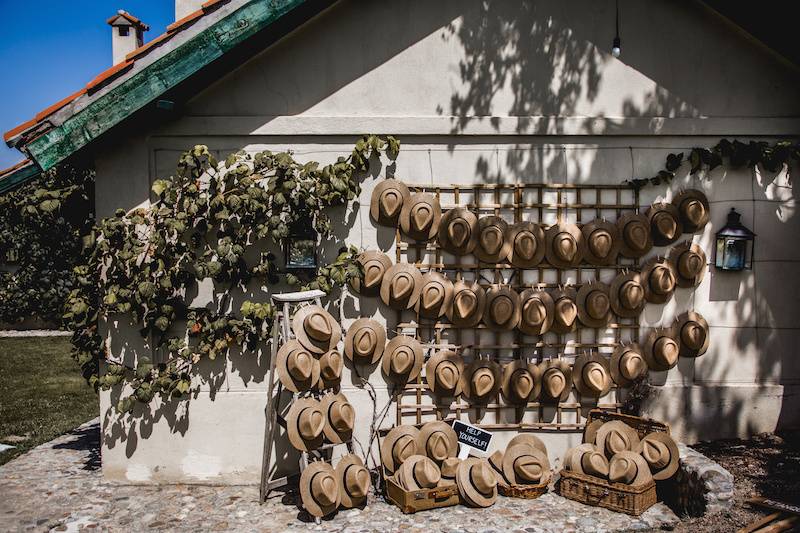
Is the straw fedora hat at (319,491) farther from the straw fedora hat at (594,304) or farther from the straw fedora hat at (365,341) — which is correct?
the straw fedora hat at (594,304)

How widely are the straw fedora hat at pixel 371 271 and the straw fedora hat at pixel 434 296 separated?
1.36 ft

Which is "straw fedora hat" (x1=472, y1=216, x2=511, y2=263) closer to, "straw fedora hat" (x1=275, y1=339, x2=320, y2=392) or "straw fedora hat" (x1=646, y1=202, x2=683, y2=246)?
"straw fedora hat" (x1=646, y1=202, x2=683, y2=246)

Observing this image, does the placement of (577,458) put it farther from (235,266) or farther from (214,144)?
(214,144)

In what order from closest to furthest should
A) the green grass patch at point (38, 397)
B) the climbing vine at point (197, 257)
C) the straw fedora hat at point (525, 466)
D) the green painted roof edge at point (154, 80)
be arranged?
the green painted roof edge at point (154, 80) < the straw fedora hat at point (525, 466) < the climbing vine at point (197, 257) < the green grass patch at point (38, 397)

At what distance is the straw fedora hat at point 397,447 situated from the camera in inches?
222

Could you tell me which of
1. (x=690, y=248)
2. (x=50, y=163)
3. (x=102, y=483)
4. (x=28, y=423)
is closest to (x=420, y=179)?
(x=690, y=248)

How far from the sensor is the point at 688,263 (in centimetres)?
610

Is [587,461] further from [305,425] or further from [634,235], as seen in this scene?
[305,425]

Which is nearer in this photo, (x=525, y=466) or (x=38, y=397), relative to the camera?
(x=525, y=466)

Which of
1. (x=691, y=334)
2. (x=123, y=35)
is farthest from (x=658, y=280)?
(x=123, y=35)

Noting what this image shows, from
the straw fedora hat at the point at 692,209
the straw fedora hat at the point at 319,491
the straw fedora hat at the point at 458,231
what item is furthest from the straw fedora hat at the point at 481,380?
the straw fedora hat at the point at 692,209

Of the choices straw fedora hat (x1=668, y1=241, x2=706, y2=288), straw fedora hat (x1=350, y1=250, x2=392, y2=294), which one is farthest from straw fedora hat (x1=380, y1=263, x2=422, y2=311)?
straw fedora hat (x1=668, y1=241, x2=706, y2=288)

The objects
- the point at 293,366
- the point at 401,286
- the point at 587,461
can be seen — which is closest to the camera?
the point at 293,366

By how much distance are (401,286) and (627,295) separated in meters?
2.28
